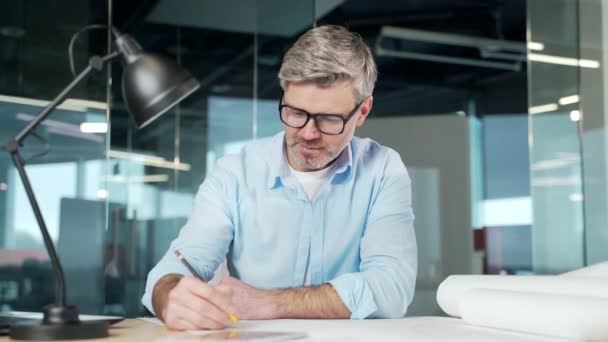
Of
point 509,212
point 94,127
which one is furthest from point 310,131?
point 509,212

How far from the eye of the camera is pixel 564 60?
14.0 ft

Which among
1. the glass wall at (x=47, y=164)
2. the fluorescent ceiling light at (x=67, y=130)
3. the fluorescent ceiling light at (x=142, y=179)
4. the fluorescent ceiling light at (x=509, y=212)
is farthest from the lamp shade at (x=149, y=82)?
the fluorescent ceiling light at (x=509, y=212)

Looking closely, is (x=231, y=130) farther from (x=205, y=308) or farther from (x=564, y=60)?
(x=205, y=308)

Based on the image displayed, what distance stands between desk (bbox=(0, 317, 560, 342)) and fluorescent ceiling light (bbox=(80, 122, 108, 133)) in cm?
284

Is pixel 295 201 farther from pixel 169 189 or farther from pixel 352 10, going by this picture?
pixel 352 10

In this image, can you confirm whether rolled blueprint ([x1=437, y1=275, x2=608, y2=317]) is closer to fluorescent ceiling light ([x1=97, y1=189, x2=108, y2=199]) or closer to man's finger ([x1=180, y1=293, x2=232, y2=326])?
man's finger ([x1=180, y1=293, x2=232, y2=326])

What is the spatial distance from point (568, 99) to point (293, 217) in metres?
2.73

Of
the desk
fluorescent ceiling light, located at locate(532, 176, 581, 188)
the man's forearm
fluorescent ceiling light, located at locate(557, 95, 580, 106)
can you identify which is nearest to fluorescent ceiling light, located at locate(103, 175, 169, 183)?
fluorescent ceiling light, located at locate(532, 176, 581, 188)

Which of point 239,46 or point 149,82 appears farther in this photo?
point 239,46

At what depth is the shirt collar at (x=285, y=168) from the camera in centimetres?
202

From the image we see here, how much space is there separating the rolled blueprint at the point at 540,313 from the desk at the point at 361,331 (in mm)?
19

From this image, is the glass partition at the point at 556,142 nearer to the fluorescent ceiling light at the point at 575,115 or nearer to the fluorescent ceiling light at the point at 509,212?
the fluorescent ceiling light at the point at 575,115

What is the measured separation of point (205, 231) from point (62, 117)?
2.49m

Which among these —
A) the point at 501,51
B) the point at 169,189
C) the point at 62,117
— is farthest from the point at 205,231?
the point at 501,51
